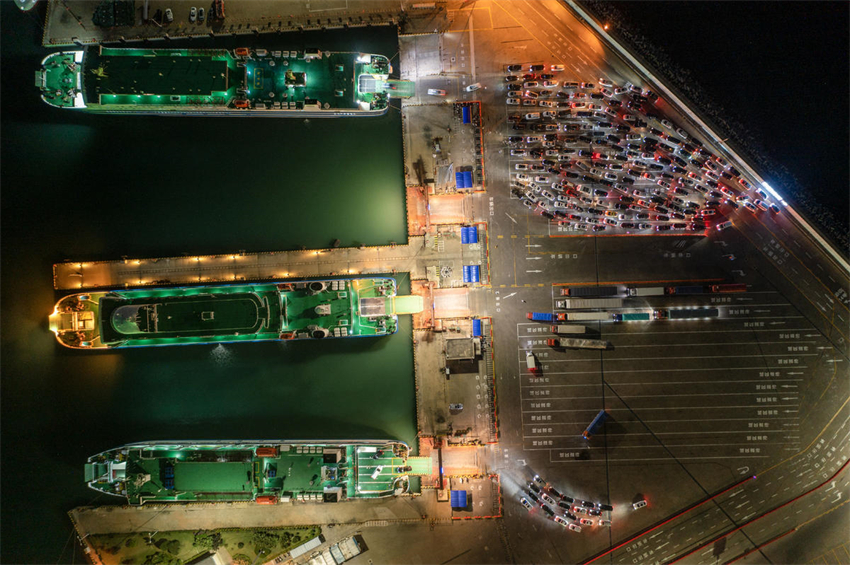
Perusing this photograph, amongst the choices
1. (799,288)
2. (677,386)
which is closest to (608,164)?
(799,288)

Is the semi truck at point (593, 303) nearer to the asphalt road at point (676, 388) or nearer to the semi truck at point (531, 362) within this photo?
the asphalt road at point (676, 388)

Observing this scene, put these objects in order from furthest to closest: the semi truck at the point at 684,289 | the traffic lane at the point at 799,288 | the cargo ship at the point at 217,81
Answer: the traffic lane at the point at 799,288, the semi truck at the point at 684,289, the cargo ship at the point at 217,81

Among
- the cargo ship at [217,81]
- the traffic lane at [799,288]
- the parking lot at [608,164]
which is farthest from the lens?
the parking lot at [608,164]

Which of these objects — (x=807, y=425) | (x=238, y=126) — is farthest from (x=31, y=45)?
(x=807, y=425)

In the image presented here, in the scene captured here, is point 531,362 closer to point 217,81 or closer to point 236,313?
point 236,313

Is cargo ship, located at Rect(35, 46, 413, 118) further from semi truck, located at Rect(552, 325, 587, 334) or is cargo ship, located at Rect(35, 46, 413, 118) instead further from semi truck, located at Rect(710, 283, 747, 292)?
semi truck, located at Rect(710, 283, 747, 292)

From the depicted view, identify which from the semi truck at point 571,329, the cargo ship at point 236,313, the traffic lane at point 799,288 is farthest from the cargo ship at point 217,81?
the traffic lane at point 799,288
